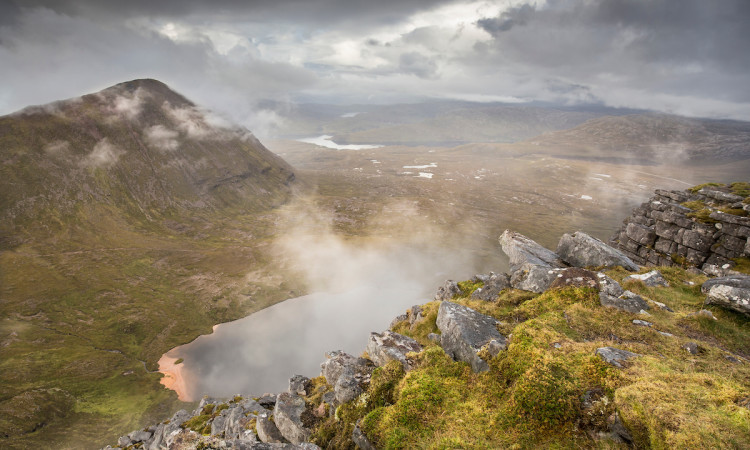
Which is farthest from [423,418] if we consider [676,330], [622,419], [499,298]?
[676,330]

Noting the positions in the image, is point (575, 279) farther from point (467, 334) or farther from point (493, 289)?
point (467, 334)

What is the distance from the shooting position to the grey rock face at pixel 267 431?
674 inches

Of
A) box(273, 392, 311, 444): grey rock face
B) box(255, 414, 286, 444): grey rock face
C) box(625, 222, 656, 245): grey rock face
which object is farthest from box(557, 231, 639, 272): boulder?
box(255, 414, 286, 444): grey rock face

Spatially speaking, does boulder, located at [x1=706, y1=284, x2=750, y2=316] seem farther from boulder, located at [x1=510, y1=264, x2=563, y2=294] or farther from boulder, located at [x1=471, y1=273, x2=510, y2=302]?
boulder, located at [x1=471, y1=273, x2=510, y2=302]

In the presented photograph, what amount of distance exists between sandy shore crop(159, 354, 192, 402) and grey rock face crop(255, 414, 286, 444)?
197ft

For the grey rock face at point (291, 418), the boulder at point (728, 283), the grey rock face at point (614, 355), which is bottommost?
the grey rock face at point (291, 418)

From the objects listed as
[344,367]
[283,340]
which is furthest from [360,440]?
[283,340]

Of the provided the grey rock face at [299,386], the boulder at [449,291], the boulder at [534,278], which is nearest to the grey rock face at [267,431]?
the grey rock face at [299,386]

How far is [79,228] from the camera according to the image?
432 ft

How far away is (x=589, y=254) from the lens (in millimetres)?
27516

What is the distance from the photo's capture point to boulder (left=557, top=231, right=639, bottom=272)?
26.6 m

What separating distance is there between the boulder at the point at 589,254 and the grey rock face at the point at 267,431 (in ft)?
85.6

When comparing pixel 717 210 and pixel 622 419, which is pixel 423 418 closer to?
pixel 622 419

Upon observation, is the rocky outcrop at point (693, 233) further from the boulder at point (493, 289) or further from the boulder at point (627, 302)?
the boulder at point (493, 289)
